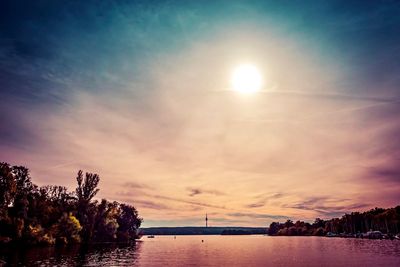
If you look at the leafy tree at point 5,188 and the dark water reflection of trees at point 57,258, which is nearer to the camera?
the dark water reflection of trees at point 57,258

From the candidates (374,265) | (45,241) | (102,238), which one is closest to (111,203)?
(102,238)

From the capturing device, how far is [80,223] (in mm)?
157000

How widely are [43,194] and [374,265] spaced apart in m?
123

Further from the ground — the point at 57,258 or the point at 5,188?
the point at 5,188

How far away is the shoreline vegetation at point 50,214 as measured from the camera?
359 feet

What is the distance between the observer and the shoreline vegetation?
359 ft

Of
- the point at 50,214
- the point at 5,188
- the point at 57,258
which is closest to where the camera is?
the point at 57,258

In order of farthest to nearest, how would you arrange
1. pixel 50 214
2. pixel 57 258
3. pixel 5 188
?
pixel 50 214, pixel 5 188, pixel 57 258

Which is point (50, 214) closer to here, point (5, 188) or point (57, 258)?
point (5, 188)

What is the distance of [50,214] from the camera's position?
463 feet

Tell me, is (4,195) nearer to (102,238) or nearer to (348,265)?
(102,238)

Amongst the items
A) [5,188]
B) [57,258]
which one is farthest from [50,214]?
[57,258]

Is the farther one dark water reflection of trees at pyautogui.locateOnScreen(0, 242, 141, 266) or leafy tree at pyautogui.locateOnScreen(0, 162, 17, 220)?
leafy tree at pyautogui.locateOnScreen(0, 162, 17, 220)

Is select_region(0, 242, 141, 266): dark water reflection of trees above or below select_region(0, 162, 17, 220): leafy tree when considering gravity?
below
